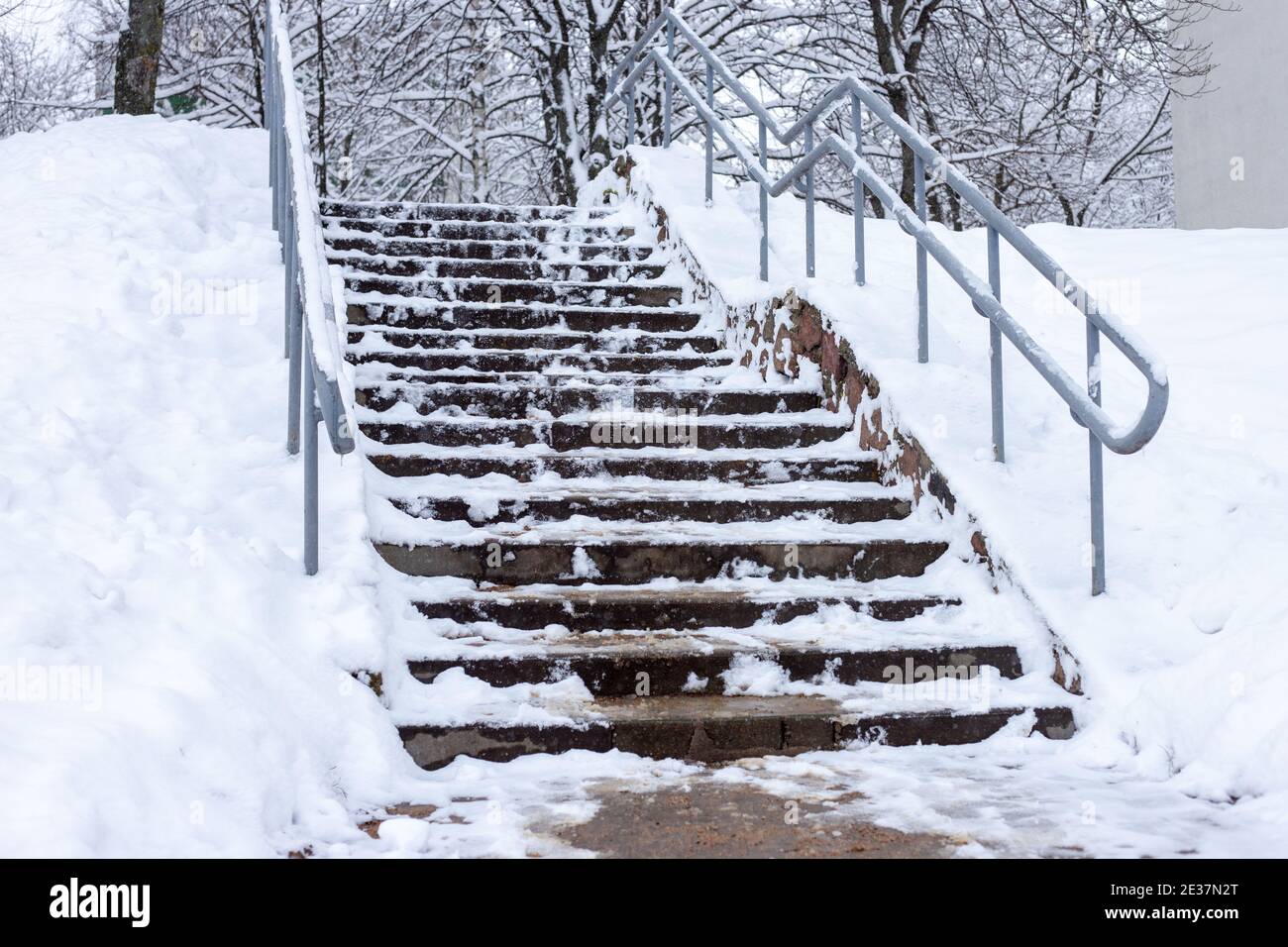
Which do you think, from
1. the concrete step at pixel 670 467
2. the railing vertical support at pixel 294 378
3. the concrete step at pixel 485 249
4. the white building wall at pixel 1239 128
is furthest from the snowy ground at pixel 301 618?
the white building wall at pixel 1239 128

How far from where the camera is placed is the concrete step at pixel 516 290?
636 cm

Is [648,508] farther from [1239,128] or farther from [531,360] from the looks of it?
[1239,128]

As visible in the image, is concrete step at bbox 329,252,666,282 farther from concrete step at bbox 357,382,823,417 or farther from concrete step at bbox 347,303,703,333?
concrete step at bbox 357,382,823,417

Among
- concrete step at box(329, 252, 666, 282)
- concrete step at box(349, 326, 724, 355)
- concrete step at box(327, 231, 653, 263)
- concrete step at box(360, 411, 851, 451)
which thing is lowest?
concrete step at box(360, 411, 851, 451)

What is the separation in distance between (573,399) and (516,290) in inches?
60.6

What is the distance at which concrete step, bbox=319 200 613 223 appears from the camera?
7.41 metres

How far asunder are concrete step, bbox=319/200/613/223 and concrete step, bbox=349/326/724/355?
1751mm

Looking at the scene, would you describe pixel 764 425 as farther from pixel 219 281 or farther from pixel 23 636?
pixel 23 636

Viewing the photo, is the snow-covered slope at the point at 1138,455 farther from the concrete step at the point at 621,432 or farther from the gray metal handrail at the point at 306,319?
the gray metal handrail at the point at 306,319

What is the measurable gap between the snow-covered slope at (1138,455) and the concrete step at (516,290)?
1.26 ft

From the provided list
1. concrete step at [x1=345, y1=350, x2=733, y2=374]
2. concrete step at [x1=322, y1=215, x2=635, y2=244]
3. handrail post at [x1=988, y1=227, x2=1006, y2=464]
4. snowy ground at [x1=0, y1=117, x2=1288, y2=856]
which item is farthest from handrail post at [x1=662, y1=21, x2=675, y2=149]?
handrail post at [x1=988, y1=227, x2=1006, y2=464]

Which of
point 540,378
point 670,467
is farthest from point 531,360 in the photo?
point 670,467

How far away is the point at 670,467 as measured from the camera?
4.90 m

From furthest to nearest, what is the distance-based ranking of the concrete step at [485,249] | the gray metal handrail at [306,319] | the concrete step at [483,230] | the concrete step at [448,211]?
the concrete step at [448,211] < the concrete step at [483,230] < the concrete step at [485,249] < the gray metal handrail at [306,319]
